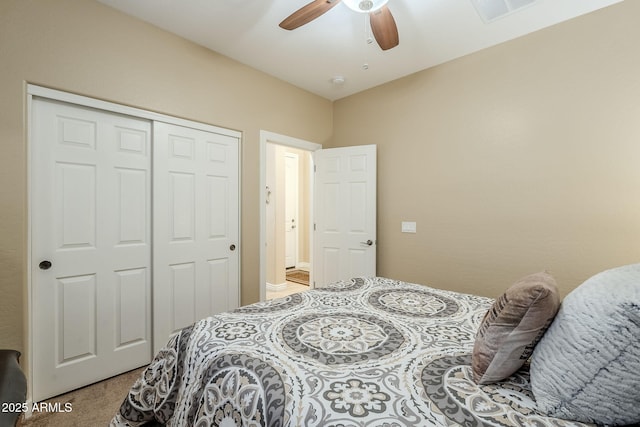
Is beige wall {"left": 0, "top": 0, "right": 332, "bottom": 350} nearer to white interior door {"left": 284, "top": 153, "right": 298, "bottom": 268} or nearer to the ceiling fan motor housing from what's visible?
the ceiling fan motor housing

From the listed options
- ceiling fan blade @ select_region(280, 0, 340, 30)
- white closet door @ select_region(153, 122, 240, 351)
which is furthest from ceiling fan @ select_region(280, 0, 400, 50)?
white closet door @ select_region(153, 122, 240, 351)

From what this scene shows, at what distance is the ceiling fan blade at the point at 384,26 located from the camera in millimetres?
1731

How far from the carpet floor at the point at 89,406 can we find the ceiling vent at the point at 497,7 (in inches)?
142

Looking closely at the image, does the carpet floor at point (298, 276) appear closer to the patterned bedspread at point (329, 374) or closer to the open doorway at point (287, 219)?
the open doorway at point (287, 219)

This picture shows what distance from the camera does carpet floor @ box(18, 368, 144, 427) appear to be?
5.53 feet

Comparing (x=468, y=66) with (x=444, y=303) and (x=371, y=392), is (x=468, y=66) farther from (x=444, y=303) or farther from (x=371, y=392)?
(x=371, y=392)

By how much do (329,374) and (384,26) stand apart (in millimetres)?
1949

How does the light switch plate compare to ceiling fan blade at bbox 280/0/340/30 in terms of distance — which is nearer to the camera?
ceiling fan blade at bbox 280/0/340/30

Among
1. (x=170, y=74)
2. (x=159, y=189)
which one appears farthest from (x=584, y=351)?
(x=170, y=74)

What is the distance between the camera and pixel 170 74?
235cm

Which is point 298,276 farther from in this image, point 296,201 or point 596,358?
point 596,358

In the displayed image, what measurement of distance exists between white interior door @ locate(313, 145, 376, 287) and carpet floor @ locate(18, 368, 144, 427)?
2.12 metres

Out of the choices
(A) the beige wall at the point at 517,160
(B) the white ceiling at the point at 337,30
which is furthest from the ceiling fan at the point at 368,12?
(A) the beige wall at the point at 517,160

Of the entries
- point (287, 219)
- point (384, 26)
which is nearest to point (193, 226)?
point (384, 26)
